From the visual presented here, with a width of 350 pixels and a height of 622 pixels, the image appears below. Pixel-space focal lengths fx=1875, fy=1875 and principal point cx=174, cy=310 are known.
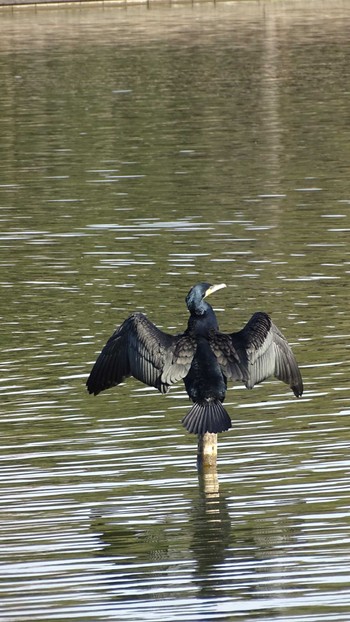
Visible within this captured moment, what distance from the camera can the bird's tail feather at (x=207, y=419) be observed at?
11.0 meters

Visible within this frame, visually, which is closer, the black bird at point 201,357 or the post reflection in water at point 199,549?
the post reflection in water at point 199,549

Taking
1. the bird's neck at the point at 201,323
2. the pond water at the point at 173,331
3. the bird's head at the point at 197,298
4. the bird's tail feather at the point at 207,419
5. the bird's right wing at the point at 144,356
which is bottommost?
the pond water at the point at 173,331

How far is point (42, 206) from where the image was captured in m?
23.9

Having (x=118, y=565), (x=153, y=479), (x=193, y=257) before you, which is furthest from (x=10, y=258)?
(x=118, y=565)

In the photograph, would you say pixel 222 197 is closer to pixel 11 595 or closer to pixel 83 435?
pixel 83 435

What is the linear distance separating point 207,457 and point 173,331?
14.5 feet

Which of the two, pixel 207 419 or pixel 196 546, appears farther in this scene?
pixel 207 419

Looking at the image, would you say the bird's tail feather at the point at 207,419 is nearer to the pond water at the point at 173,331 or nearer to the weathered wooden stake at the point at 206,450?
the weathered wooden stake at the point at 206,450

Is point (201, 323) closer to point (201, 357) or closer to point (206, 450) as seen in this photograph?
point (201, 357)

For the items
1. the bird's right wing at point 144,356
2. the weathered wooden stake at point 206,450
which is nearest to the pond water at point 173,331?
the weathered wooden stake at point 206,450

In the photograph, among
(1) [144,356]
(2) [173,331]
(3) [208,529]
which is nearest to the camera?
(3) [208,529]

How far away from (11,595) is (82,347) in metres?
6.34

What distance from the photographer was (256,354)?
1159 cm

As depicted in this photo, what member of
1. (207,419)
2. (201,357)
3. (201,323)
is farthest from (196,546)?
(201,323)
